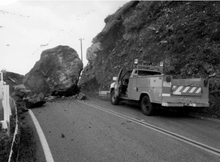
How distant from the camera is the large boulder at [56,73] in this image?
14.4 metres

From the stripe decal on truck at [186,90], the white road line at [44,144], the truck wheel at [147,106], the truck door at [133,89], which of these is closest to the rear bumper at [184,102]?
the stripe decal on truck at [186,90]

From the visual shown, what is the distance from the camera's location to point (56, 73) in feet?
49.3

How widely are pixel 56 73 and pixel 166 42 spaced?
8.74m

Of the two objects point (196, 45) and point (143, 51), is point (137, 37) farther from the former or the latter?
point (196, 45)

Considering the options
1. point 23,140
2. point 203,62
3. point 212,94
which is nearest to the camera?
point 23,140

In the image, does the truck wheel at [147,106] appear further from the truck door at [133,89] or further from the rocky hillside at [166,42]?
the rocky hillside at [166,42]

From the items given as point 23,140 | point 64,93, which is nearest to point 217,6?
point 64,93

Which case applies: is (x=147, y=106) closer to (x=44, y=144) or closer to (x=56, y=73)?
(x=44, y=144)

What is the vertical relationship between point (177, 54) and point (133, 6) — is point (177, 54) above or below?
below

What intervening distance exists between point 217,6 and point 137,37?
708 centimetres

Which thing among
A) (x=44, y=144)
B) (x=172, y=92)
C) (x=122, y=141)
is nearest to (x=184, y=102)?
(x=172, y=92)

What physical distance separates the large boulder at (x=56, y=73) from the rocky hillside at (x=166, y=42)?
4.16 metres

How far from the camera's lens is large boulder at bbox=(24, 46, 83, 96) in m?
14.4

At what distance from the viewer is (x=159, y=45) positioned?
14492mm
